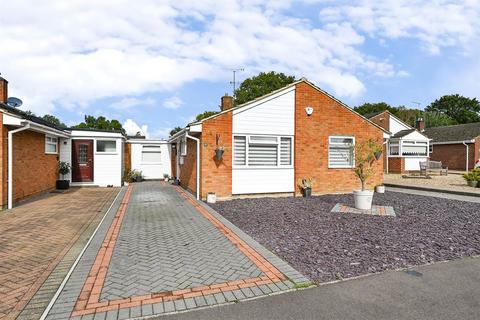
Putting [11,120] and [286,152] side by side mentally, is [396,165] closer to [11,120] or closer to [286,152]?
[286,152]

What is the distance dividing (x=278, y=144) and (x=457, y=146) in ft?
86.0

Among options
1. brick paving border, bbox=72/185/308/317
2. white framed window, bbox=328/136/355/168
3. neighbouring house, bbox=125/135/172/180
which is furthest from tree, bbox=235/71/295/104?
brick paving border, bbox=72/185/308/317

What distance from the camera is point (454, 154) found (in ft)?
96.0

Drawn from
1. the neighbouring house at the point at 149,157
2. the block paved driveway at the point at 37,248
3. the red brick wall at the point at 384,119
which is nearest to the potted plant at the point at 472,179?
the red brick wall at the point at 384,119

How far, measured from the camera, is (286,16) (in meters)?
8.92

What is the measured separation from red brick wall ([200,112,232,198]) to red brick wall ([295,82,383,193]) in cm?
280

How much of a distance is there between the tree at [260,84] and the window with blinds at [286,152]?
30.9 m

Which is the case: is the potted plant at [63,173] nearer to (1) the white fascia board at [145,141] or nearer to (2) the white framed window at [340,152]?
(1) the white fascia board at [145,141]

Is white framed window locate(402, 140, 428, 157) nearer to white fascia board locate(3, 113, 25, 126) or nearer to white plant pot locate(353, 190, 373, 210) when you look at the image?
white plant pot locate(353, 190, 373, 210)

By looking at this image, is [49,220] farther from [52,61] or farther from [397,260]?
[397,260]

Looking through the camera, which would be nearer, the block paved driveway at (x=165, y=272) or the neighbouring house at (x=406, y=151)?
the block paved driveway at (x=165, y=272)

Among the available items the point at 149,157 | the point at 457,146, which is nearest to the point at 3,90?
the point at 149,157

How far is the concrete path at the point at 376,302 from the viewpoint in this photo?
3055mm

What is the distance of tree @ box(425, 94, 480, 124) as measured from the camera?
2347 inches
